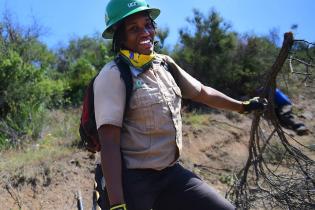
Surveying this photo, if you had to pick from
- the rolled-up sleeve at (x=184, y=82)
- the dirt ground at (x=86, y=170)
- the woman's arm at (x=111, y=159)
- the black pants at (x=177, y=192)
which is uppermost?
the rolled-up sleeve at (x=184, y=82)

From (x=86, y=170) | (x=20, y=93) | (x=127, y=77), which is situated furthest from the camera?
(x=20, y=93)

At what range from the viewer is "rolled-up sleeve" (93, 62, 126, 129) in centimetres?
263

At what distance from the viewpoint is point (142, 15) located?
114 inches

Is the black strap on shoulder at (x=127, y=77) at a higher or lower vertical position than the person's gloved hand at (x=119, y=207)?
higher

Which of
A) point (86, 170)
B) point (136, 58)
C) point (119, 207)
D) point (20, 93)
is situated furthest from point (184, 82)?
point (20, 93)

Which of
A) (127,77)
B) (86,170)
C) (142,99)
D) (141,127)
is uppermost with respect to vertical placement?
(127,77)

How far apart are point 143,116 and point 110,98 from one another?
206 millimetres

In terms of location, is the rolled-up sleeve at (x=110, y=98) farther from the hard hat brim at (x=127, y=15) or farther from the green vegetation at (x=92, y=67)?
the green vegetation at (x=92, y=67)

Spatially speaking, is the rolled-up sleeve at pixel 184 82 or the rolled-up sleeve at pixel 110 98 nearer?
the rolled-up sleeve at pixel 110 98

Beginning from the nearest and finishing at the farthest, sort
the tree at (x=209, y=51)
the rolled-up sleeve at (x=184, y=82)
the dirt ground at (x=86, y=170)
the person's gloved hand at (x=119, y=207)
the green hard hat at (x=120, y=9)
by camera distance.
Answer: the person's gloved hand at (x=119, y=207) < the green hard hat at (x=120, y=9) < the rolled-up sleeve at (x=184, y=82) < the dirt ground at (x=86, y=170) < the tree at (x=209, y=51)

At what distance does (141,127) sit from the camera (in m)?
2.75

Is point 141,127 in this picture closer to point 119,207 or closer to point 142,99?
point 142,99

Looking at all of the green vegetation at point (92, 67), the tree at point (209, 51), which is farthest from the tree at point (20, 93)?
the tree at point (209, 51)

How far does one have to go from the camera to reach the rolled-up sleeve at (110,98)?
2.63 m
